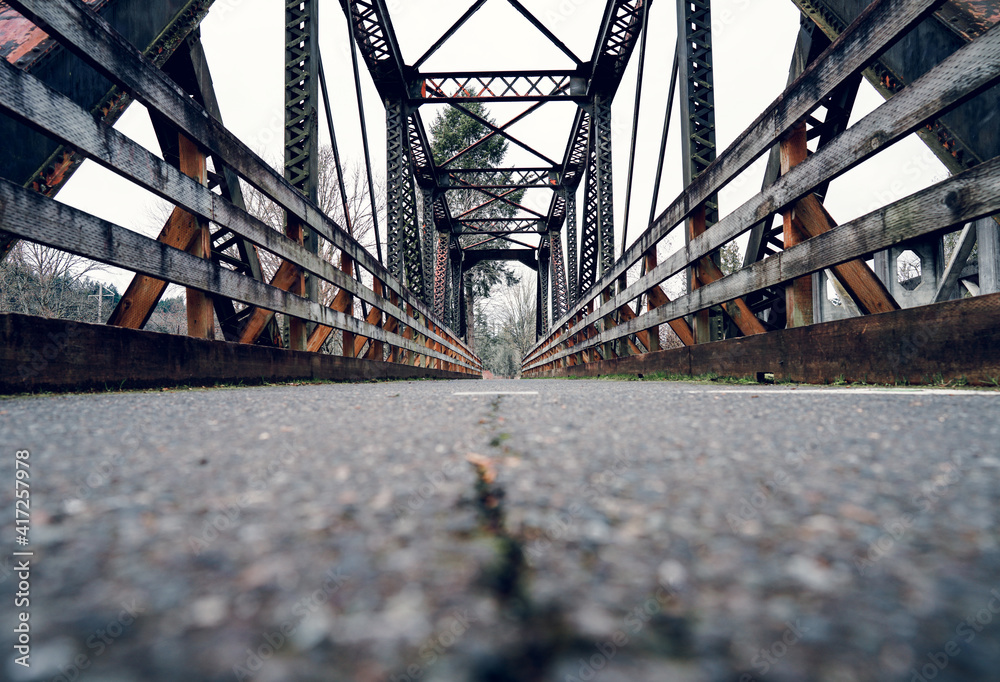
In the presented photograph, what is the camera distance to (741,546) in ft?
1.76

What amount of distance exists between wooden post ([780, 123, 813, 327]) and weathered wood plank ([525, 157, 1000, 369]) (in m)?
0.09

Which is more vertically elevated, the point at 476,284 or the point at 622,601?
the point at 476,284

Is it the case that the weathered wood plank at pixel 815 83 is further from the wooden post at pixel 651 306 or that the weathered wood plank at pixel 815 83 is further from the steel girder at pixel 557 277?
the steel girder at pixel 557 277

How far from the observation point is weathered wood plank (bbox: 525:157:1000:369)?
1996mm

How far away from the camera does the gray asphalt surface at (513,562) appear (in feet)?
1.24

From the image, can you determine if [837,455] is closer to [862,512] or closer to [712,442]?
[712,442]

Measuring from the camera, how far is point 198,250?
9.93ft

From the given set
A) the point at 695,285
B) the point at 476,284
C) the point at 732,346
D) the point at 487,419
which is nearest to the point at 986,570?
the point at 487,419

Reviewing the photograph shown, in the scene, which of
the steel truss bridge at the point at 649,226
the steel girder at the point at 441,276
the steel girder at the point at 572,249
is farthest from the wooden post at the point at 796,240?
the steel girder at the point at 441,276

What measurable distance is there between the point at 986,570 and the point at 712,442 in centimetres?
55

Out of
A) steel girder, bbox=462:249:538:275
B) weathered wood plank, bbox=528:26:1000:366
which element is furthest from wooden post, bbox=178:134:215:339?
steel girder, bbox=462:249:538:275
